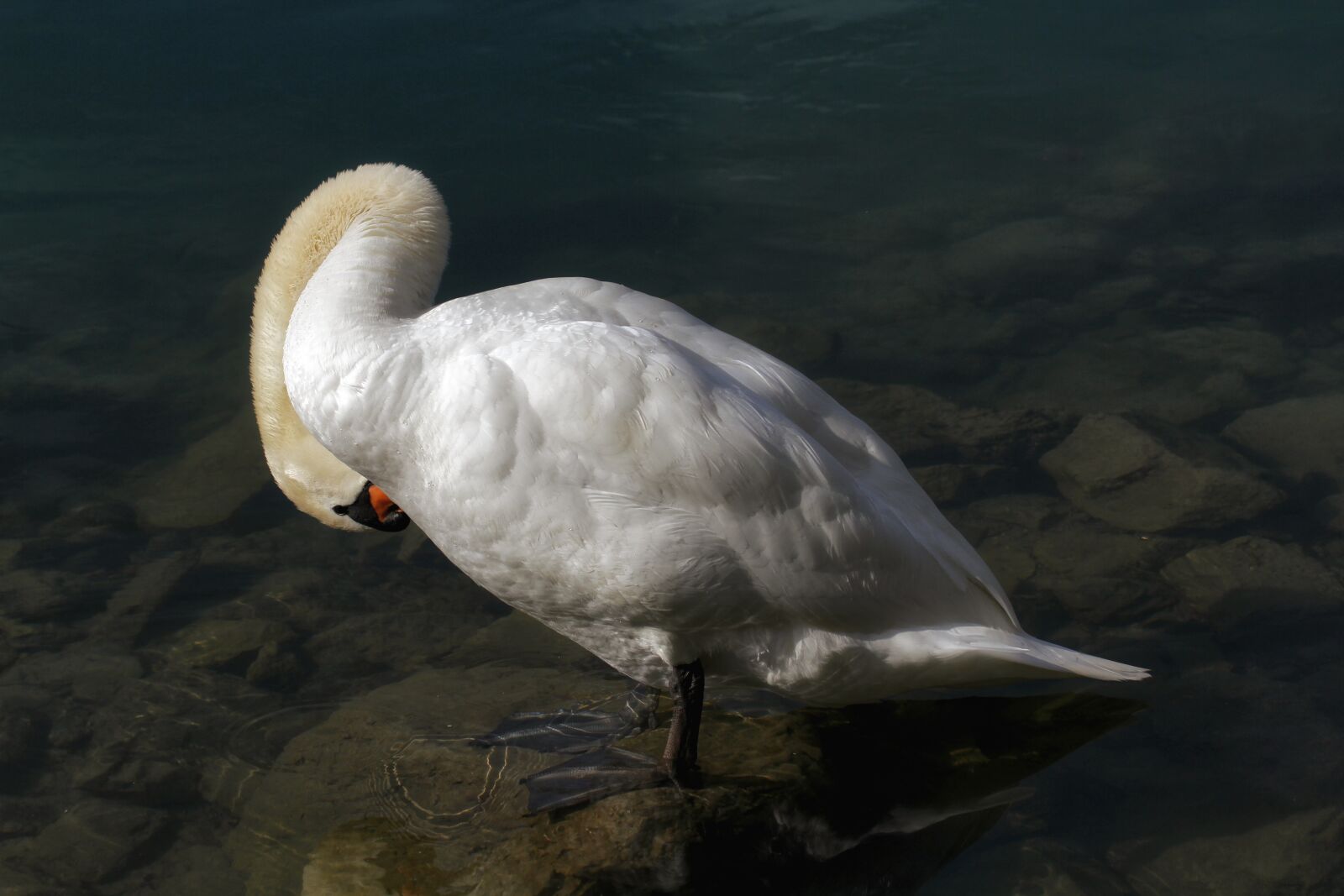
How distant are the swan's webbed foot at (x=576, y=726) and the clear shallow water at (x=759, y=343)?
6.8 inches

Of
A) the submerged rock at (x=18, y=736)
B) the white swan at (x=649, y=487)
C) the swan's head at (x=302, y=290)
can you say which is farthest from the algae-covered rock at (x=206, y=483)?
the white swan at (x=649, y=487)

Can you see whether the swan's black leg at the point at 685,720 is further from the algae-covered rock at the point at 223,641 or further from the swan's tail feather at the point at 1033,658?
the algae-covered rock at the point at 223,641

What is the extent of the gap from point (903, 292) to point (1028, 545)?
3296 millimetres

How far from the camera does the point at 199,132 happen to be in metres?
10.9

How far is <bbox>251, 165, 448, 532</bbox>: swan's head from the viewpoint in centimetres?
449

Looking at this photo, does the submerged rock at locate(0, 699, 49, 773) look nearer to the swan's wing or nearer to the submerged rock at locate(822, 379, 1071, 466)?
the swan's wing

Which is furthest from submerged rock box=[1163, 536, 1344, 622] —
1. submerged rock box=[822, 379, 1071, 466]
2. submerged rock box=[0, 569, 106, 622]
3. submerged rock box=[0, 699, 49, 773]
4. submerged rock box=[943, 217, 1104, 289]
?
submerged rock box=[0, 569, 106, 622]

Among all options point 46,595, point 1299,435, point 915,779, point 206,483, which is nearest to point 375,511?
point 915,779

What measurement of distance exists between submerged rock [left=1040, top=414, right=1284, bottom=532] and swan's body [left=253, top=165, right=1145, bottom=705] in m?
2.29

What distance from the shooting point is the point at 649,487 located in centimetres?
368

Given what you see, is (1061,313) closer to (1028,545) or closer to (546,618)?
(1028,545)

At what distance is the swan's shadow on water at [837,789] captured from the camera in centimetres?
390

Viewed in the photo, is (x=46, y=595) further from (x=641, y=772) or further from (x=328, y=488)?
(x=641, y=772)

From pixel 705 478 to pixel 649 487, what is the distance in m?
0.17
